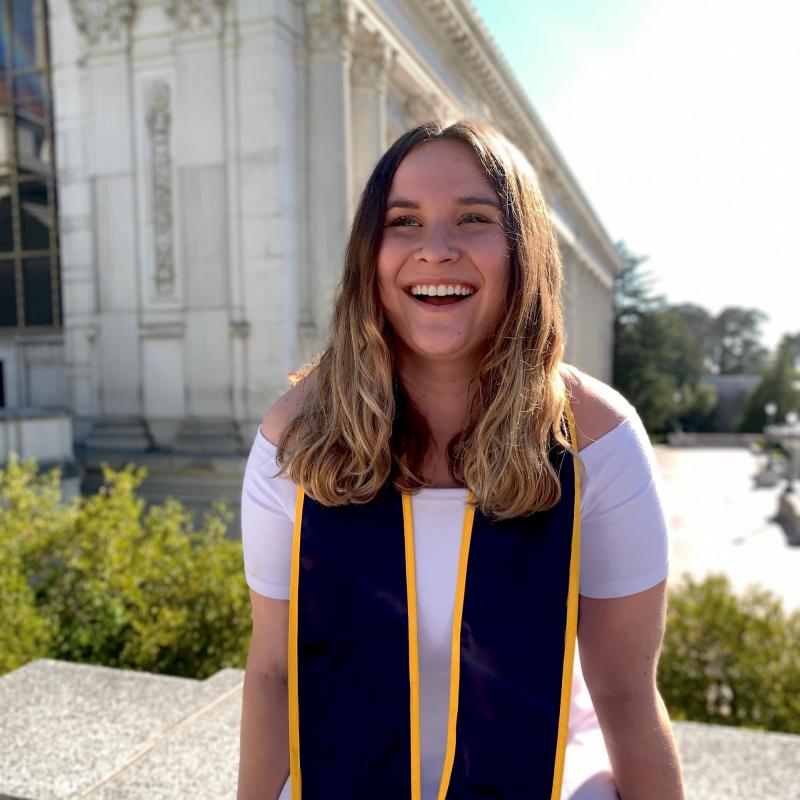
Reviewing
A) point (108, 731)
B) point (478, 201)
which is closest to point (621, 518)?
point (478, 201)

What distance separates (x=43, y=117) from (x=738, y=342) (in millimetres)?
117734

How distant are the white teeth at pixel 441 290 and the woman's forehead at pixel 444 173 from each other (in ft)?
0.69

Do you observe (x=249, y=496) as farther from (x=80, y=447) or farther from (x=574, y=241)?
(x=574, y=241)

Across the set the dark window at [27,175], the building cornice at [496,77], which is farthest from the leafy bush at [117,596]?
the dark window at [27,175]

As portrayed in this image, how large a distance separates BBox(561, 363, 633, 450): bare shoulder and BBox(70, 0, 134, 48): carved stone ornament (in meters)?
13.2

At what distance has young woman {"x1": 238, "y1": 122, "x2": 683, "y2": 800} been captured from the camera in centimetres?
171

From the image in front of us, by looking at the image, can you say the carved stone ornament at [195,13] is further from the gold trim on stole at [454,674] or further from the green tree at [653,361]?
the green tree at [653,361]

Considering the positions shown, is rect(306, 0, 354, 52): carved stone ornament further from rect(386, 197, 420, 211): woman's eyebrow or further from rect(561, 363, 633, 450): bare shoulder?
rect(561, 363, 633, 450): bare shoulder

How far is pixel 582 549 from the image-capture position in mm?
1778

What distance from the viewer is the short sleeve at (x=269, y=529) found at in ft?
6.11

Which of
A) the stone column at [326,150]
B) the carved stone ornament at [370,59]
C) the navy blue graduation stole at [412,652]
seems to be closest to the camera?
the navy blue graduation stole at [412,652]

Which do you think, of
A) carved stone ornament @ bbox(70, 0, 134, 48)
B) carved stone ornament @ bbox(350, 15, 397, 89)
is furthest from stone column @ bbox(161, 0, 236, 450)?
carved stone ornament @ bbox(350, 15, 397, 89)

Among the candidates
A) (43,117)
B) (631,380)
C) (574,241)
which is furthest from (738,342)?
(43,117)

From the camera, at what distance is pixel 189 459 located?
12.3 metres
